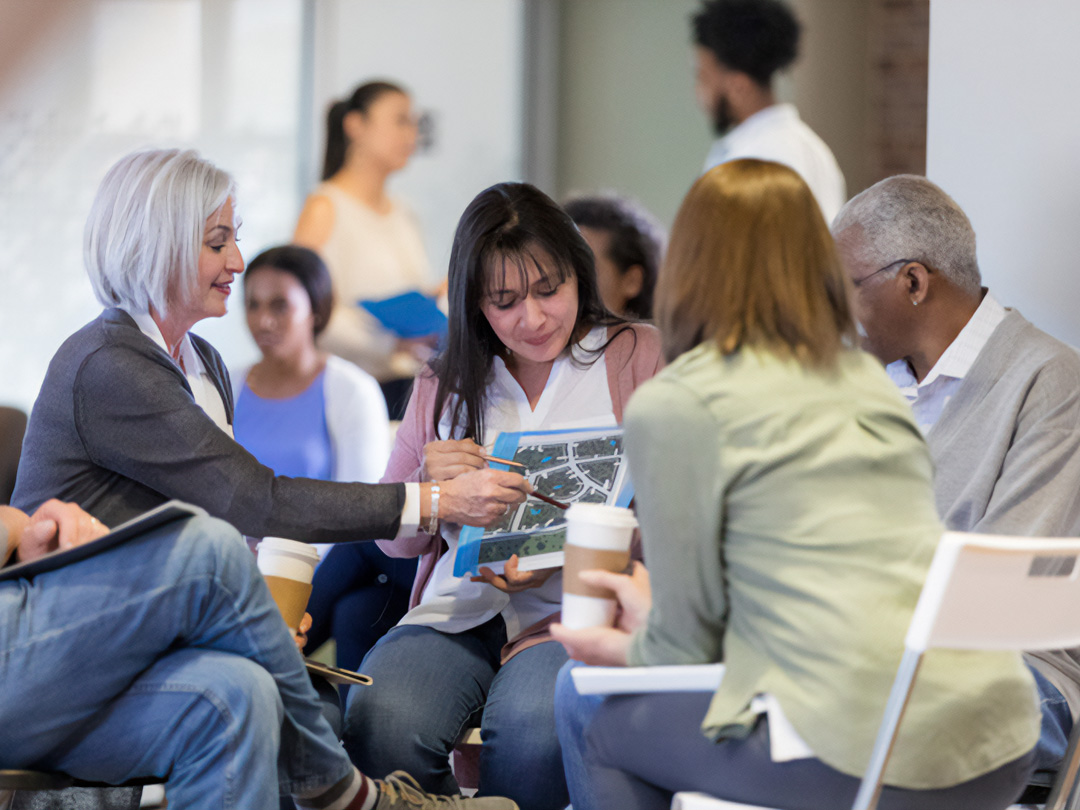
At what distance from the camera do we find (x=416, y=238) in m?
5.22

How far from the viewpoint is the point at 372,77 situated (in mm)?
5484

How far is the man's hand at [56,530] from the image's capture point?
5.22 ft

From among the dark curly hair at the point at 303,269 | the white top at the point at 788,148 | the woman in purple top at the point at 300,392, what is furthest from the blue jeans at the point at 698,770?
the white top at the point at 788,148

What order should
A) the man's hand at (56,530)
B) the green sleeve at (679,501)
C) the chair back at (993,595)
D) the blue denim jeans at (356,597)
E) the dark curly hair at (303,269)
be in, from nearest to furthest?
the chair back at (993,595), the green sleeve at (679,501), the man's hand at (56,530), the blue denim jeans at (356,597), the dark curly hair at (303,269)

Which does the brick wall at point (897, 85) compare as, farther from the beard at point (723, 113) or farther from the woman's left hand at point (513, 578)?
the woman's left hand at point (513, 578)

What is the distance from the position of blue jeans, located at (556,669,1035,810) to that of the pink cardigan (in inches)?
26.3

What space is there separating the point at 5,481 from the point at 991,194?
2.14m

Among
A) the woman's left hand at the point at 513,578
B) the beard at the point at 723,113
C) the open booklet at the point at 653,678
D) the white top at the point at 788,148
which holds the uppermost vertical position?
the beard at the point at 723,113

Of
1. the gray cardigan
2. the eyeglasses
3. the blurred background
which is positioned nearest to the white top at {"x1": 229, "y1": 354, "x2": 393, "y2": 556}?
the blurred background

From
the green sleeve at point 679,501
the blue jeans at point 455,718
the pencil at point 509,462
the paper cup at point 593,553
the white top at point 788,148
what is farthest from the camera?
the white top at point 788,148

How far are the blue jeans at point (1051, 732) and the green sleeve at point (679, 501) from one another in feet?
2.29

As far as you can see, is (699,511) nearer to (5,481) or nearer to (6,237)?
(5,481)

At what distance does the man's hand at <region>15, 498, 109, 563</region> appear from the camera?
1.59 metres

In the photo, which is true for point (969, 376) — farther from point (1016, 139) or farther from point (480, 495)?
point (480, 495)
